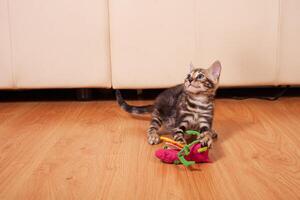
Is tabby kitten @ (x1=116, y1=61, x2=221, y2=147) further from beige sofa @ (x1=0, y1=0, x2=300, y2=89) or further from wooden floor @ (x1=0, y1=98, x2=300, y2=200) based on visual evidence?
beige sofa @ (x1=0, y1=0, x2=300, y2=89)

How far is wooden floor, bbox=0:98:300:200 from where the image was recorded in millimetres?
1106

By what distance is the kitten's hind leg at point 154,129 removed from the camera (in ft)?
4.86

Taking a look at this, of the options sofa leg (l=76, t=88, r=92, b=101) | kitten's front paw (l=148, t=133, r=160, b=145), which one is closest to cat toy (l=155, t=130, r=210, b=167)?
kitten's front paw (l=148, t=133, r=160, b=145)

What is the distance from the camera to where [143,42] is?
6.42 ft

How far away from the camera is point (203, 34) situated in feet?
6.36

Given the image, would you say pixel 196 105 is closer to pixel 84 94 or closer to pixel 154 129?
pixel 154 129

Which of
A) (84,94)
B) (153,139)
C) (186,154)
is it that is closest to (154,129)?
(153,139)

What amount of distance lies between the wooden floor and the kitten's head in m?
0.20

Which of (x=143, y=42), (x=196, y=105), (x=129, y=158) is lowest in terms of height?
(x=129, y=158)

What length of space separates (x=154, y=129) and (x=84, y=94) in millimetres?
694

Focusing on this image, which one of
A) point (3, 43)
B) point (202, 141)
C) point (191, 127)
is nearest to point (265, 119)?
point (191, 127)

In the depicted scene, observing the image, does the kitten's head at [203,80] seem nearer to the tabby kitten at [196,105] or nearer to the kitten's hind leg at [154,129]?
the tabby kitten at [196,105]

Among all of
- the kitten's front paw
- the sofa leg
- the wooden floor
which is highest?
the sofa leg

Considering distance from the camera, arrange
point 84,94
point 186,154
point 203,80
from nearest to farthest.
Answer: point 186,154
point 203,80
point 84,94
